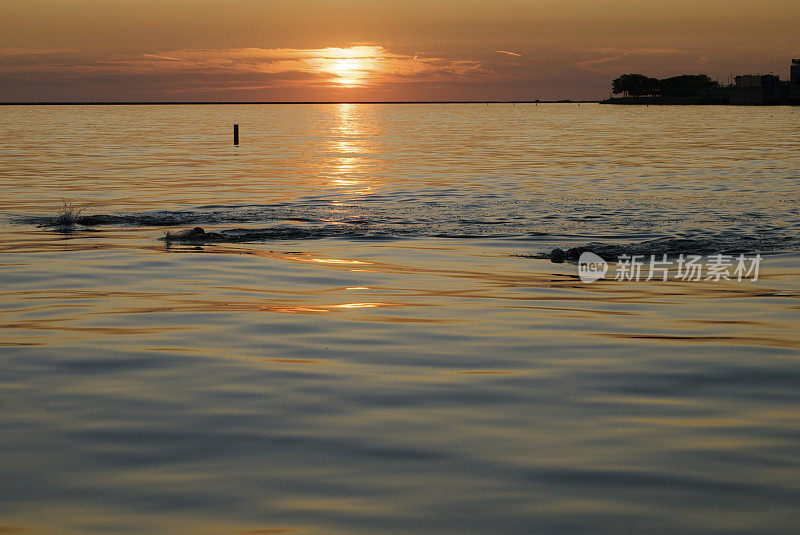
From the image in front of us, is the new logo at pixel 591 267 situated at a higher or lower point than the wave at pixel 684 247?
lower

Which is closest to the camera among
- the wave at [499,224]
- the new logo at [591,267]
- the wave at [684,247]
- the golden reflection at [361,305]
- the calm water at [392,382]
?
the calm water at [392,382]

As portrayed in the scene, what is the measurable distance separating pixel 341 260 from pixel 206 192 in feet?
46.8

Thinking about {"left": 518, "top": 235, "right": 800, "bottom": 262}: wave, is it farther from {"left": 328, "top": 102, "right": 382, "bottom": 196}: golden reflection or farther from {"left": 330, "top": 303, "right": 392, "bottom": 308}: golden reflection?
{"left": 328, "top": 102, "right": 382, "bottom": 196}: golden reflection

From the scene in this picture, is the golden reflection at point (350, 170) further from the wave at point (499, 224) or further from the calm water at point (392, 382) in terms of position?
the calm water at point (392, 382)

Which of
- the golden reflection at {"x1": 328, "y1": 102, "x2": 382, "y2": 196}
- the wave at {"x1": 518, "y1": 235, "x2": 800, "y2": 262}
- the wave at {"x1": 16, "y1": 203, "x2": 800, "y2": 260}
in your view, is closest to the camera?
the wave at {"x1": 518, "y1": 235, "x2": 800, "y2": 262}

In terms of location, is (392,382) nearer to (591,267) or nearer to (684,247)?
(591,267)

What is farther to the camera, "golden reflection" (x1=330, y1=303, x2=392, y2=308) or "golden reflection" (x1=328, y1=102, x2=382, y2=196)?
"golden reflection" (x1=328, y1=102, x2=382, y2=196)

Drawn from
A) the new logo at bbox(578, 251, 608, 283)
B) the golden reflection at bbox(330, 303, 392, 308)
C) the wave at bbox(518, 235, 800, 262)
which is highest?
the wave at bbox(518, 235, 800, 262)

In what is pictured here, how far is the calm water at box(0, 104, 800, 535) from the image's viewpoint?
5504mm

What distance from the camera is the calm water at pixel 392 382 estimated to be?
5.50m

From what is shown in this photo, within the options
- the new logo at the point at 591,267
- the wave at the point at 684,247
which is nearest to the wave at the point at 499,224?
the wave at the point at 684,247

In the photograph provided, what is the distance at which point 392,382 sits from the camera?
817 cm

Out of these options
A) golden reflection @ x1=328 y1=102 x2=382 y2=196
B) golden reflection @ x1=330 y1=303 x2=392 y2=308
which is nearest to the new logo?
golden reflection @ x1=330 y1=303 x2=392 y2=308

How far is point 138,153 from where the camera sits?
49.3 metres
